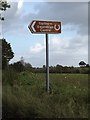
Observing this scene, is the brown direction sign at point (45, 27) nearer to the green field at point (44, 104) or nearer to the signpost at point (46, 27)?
the signpost at point (46, 27)

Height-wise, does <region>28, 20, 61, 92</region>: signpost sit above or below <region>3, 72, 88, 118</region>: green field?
above

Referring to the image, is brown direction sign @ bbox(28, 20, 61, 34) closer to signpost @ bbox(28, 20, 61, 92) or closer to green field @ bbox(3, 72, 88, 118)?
signpost @ bbox(28, 20, 61, 92)

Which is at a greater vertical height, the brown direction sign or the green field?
the brown direction sign

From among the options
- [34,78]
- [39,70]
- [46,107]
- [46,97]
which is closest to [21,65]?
[39,70]

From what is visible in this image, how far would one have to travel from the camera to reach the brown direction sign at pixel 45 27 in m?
9.06

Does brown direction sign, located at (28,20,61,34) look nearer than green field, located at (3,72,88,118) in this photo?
No

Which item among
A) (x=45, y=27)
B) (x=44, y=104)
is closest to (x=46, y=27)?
(x=45, y=27)

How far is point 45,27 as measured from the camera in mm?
9188

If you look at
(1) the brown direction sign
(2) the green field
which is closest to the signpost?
(1) the brown direction sign

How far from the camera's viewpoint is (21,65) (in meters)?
15.3

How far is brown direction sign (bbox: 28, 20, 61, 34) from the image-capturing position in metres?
9.06

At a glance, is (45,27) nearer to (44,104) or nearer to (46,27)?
(46,27)

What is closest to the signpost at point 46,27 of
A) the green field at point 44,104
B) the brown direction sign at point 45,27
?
the brown direction sign at point 45,27

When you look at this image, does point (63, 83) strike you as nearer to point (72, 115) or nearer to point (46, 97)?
point (46, 97)
